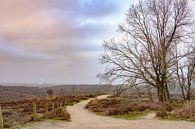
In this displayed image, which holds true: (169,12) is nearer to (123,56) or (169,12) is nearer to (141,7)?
(141,7)

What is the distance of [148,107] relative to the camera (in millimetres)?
27859

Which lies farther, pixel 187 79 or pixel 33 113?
pixel 187 79

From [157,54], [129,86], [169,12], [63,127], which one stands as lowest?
[63,127]

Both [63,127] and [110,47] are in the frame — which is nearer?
[63,127]

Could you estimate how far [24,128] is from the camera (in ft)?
60.7

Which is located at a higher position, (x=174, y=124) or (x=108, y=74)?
(x=108, y=74)

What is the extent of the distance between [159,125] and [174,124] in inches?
36.7

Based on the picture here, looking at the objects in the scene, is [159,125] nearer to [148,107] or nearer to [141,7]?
[148,107]

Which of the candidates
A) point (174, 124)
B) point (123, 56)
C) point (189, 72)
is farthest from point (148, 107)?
point (189, 72)

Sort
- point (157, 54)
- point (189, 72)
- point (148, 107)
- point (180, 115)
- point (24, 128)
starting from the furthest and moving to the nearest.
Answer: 1. point (189, 72)
2. point (157, 54)
3. point (148, 107)
4. point (180, 115)
5. point (24, 128)

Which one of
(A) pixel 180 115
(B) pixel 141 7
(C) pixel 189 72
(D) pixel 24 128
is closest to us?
(D) pixel 24 128

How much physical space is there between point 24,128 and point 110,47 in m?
22.0

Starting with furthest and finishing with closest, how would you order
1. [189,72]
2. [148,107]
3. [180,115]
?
[189,72] < [148,107] < [180,115]

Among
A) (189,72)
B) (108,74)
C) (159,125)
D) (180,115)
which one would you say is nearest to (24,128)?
(159,125)
